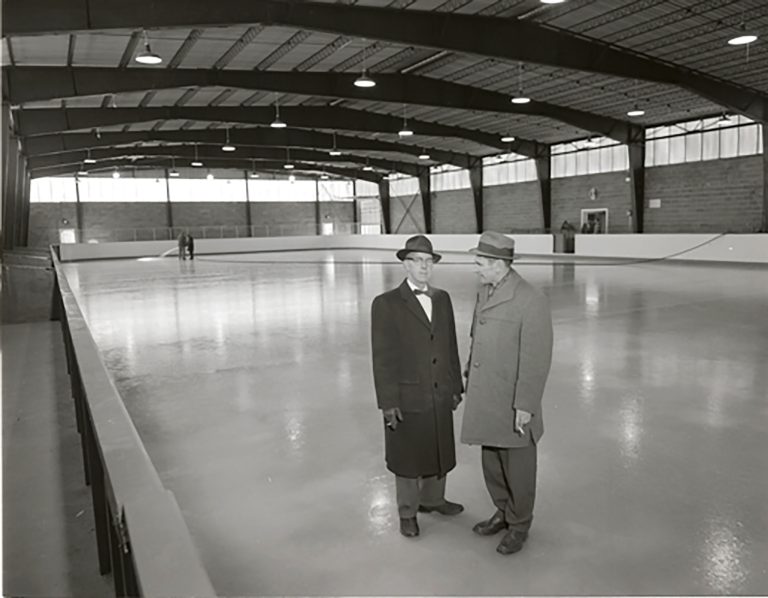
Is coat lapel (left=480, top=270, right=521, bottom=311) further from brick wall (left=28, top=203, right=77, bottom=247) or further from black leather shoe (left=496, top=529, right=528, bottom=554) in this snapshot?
brick wall (left=28, top=203, right=77, bottom=247)

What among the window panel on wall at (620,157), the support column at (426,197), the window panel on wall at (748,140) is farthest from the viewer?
the support column at (426,197)

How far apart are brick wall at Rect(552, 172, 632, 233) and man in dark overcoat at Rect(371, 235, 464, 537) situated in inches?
1164

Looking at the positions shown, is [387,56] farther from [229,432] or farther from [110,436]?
[110,436]

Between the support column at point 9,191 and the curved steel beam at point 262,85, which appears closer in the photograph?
the curved steel beam at point 262,85

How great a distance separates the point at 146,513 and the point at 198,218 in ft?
154

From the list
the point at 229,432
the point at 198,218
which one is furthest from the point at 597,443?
the point at 198,218

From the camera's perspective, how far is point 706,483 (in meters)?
4.48

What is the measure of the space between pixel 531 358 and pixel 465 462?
1.92m

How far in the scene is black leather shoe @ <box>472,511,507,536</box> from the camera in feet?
12.5

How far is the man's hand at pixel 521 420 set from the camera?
3434 mm

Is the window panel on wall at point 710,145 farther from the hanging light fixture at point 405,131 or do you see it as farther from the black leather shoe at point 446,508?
the black leather shoe at point 446,508

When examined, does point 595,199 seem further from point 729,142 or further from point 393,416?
point 393,416

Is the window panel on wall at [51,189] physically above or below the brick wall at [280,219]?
above

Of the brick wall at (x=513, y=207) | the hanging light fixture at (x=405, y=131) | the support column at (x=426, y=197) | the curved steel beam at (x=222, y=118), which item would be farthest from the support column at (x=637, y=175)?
the support column at (x=426, y=197)
